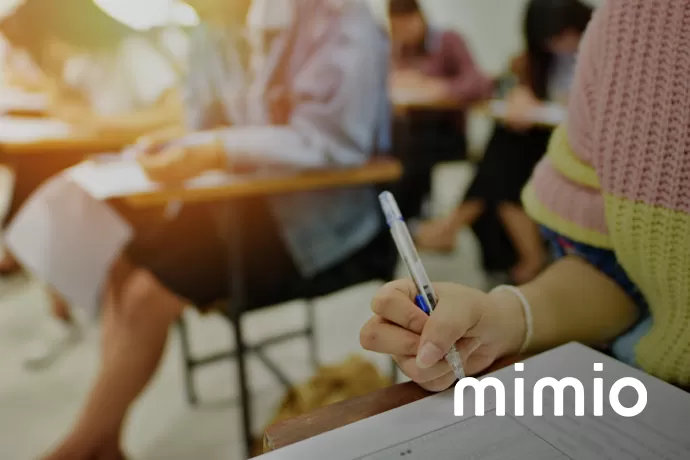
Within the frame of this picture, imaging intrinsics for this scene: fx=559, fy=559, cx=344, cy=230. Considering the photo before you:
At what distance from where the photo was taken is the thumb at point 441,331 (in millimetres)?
362

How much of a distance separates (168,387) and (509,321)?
4.61 ft

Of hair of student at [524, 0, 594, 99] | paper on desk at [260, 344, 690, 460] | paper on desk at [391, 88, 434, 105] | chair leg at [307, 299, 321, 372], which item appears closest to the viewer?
paper on desk at [260, 344, 690, 460]

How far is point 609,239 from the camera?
0.48 metres

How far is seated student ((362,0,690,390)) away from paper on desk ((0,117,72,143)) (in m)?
1.31

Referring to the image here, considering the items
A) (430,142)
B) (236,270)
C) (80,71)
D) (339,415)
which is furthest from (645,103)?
(430,142)

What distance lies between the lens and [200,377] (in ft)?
5.49

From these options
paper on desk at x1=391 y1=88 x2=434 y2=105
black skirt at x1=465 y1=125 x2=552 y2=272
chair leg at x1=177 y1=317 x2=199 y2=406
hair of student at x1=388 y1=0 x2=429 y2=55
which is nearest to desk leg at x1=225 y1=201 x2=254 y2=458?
chair leg at x1=177 y1=317 x2=199 y2=406

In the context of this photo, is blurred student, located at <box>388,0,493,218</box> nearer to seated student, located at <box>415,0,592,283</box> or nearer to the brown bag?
seated student, located at <box>415,0,592,283</box>

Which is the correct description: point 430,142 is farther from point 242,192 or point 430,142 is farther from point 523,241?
point 242,192

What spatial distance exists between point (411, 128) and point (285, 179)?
6.09 feet

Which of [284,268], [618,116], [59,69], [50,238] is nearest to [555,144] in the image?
[618,116]

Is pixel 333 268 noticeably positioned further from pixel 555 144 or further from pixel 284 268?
pixel 555 144

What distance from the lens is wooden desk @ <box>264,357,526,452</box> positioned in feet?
1.10

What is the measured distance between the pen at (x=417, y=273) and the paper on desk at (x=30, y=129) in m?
1.28
